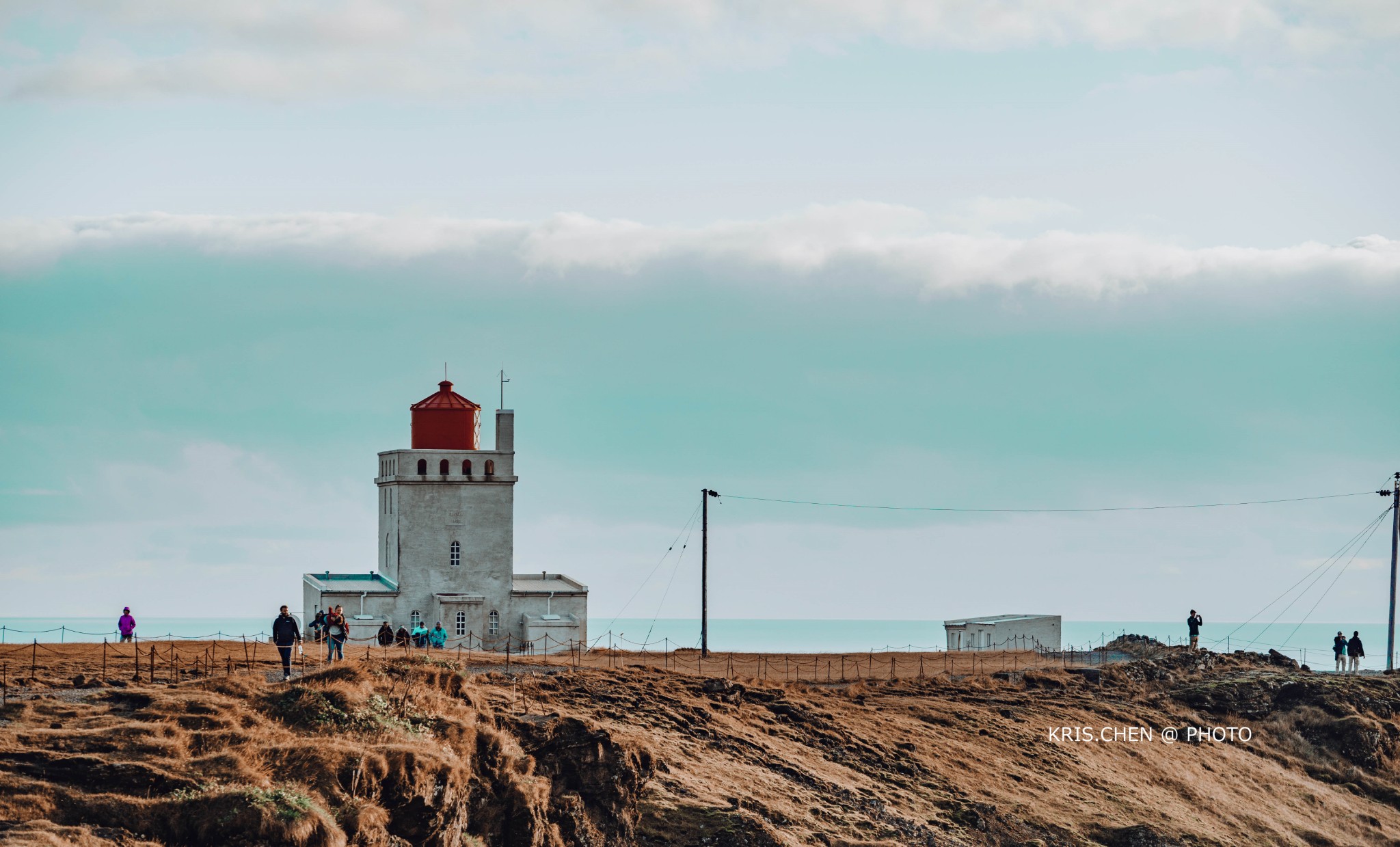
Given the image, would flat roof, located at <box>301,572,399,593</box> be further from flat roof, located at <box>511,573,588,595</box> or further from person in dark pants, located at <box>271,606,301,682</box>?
person in dark pants, located at <box>271,606,301,682</box>

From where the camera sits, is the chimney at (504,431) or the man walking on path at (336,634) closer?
the man walking on path at (336,634)

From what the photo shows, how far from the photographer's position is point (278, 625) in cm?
3347

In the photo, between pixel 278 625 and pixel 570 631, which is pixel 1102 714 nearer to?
pixel 570 631

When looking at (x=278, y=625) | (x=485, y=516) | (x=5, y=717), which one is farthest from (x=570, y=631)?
(x=5, y=717)

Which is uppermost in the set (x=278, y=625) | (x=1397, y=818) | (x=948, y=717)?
(x=278, y=625)

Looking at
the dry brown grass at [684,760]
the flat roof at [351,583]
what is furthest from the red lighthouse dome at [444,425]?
the dry brown grass at [684,760]

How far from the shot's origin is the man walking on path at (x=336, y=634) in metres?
37.2

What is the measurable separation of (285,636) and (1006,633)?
3887 centimetres

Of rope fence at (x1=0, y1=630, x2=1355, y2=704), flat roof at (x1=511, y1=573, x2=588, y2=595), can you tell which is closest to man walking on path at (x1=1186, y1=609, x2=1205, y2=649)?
rope fence at (x1=0, y1=630, x2=1355, y2=704)

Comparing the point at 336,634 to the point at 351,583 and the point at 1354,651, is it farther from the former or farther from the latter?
the point at 1354,651

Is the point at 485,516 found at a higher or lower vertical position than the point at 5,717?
higher

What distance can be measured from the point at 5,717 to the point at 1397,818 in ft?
132

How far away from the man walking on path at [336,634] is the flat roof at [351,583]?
49.5 ft

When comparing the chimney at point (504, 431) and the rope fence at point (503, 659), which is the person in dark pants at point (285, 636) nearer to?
the rope fence at point (503, 659)
